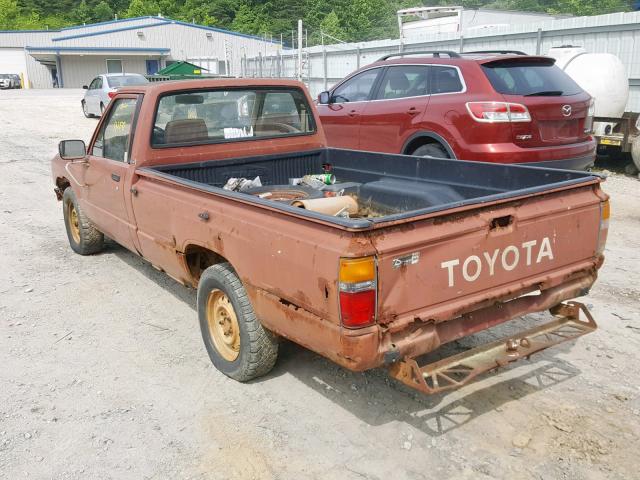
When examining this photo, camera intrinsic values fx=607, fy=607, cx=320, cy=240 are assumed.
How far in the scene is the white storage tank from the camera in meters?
10.5

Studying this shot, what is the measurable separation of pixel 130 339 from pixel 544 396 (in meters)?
2.85

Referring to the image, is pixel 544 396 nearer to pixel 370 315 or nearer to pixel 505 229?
pixel 505 229

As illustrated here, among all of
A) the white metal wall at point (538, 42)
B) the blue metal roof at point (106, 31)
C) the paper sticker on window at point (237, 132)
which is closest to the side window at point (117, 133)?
A: the paper sticker on window at point (237, 132)

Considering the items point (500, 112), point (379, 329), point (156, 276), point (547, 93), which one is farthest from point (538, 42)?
point (379, 329)

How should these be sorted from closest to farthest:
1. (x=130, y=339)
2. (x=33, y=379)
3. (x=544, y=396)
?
(x=544, y=396), (x=33, y=379), (x=130, y=339)

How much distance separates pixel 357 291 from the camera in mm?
2670

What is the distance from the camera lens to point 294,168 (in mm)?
5348

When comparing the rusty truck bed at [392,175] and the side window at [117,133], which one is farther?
the side window at [117,133]

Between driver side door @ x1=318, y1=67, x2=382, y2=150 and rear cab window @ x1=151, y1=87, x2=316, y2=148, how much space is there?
3.02 m

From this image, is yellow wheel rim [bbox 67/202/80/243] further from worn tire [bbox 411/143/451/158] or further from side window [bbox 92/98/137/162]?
worn tire [bbox 411/143/451/158]

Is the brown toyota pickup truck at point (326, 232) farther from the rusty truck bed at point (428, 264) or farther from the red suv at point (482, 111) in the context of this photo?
the red suv at point (482, 111)

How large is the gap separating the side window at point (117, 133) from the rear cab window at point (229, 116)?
1.03 feet

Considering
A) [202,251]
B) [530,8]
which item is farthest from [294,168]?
[530,8]

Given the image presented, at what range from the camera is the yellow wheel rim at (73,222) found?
643 cm
